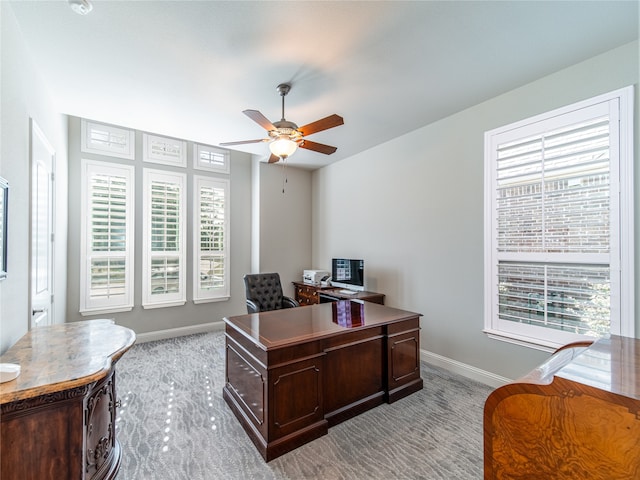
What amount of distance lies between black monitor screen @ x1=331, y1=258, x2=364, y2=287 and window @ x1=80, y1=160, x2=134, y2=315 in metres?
3.19

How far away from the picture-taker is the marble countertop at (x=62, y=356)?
118 cm

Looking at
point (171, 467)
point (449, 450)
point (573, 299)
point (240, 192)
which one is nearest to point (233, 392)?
point (171, 467)

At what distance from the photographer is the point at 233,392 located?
2.51 m

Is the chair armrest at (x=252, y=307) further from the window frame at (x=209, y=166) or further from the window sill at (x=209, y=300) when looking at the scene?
the window frame at (x=209, y=166)

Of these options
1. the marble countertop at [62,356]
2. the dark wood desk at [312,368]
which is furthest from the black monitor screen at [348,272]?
the marble countertop at [62,356]

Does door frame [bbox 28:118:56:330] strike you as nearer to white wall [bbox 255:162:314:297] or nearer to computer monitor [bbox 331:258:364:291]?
white wall [bbox 255:162:314:297]

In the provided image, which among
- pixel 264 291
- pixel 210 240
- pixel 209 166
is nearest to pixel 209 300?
pixel 210 240

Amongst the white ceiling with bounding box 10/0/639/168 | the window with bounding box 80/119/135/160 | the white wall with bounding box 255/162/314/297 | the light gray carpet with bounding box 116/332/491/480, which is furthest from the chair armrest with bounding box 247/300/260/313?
the window with bounding box 80/119/135/160

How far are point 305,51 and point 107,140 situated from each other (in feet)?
11.9

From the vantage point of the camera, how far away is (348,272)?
175 inches

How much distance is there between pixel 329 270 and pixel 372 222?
143 cm

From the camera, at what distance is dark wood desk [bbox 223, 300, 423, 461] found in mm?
1961

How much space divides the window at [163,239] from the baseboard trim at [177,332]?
434 mm

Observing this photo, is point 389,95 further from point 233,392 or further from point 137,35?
point 233,392
